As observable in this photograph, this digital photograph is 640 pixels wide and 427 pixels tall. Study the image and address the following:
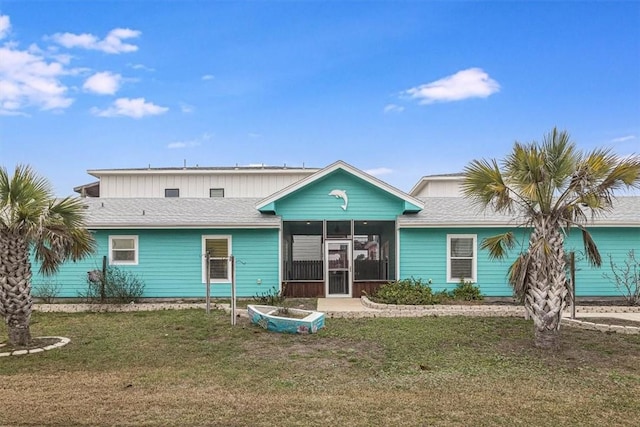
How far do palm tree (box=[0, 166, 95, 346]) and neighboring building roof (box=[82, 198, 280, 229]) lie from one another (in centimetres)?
588

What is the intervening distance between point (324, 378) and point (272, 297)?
7608 mm

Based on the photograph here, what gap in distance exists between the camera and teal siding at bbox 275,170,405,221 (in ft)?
52.8

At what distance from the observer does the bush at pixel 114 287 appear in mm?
14695

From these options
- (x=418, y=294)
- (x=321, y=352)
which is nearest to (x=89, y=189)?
(x=418, y=294)

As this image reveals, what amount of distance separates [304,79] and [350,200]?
5962mm

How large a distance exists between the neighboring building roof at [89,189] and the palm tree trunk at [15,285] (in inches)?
861

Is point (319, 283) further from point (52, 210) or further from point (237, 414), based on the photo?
point (237, 414)

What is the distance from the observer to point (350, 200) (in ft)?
52.9

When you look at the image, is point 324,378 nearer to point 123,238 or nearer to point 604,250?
point 123,238

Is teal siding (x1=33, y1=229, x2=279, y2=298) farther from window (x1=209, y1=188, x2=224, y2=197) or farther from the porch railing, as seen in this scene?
window (x1=209, y1=188, x2=224, y2=197)

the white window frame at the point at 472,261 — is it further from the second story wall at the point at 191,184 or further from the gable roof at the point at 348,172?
the second story wall at the point at 191,184

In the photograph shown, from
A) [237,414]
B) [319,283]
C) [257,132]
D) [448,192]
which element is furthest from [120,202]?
[448,192]

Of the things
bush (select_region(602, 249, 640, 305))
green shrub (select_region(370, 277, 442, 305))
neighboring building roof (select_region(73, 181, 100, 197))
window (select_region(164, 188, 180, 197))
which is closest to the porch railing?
green shrub (select_region(370, 277, 442, 305))

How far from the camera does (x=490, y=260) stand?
1559 centimetres
